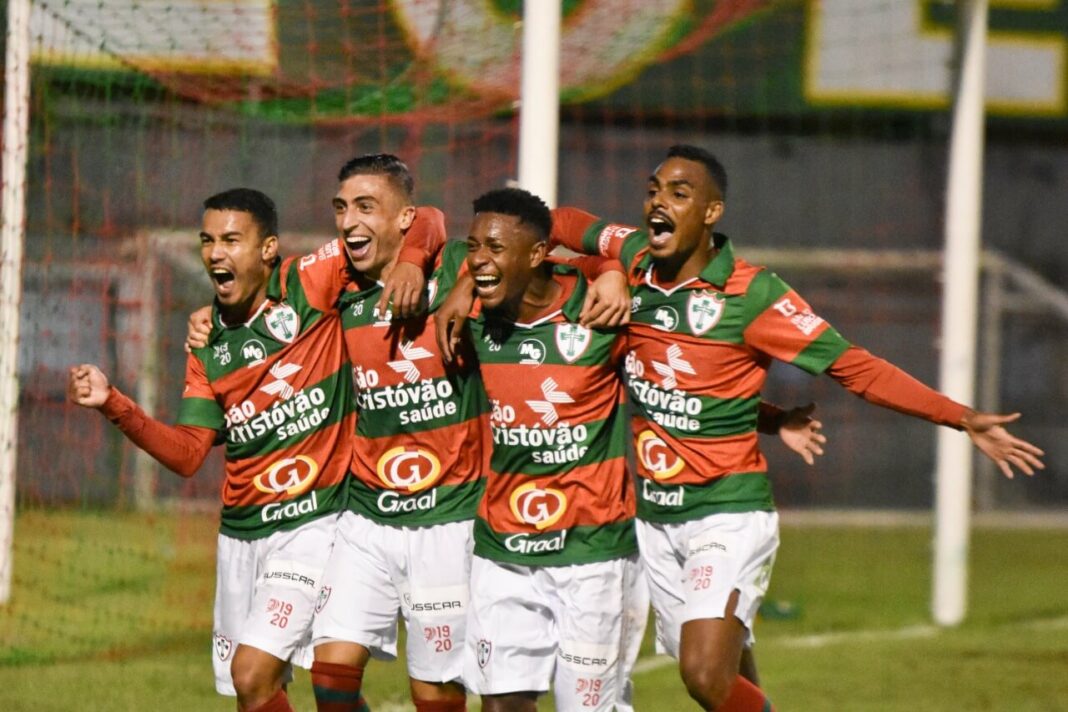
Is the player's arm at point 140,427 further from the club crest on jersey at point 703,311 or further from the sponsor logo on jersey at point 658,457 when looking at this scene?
the club crest on jersey at point 703,311

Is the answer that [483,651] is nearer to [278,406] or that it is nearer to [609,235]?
[278,406]

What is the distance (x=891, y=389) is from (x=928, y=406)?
127 millimetres

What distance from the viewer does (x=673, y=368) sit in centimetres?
502

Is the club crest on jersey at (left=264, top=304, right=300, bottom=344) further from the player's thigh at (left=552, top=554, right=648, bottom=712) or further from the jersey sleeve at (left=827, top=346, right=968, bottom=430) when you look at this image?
the jersey sleeve at (left=827, top=346, right=968, bottom=430)

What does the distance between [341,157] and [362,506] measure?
772 centimetres

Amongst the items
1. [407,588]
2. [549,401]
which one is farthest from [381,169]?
[407,588]

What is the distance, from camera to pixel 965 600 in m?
8.91

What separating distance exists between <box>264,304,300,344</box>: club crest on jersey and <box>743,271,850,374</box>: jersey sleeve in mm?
1440

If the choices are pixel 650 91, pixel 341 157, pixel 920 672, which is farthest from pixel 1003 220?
pixel 920 672

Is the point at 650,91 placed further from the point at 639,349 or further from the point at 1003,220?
the point at 639,349

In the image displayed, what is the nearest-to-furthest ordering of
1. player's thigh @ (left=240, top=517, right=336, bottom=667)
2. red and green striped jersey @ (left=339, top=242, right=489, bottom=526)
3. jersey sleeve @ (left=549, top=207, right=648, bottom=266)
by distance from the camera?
player's thigh @ (left=240, top=517, right=336, bottom=667)
red and green striped jersey @ (left=339, top=242, right=489, bottom=526)
jersey sleeve @ (left=549, top=207, right=648, bottom=266)

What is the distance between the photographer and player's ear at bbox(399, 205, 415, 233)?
5215mm

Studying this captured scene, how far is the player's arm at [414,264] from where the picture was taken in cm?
480

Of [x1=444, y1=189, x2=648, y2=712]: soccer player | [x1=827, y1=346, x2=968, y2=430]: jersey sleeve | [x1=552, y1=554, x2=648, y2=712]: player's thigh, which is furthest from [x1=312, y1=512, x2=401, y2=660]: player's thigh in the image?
[x1=827, y1=346, x2=968, y2=430]: jersey sleeve
